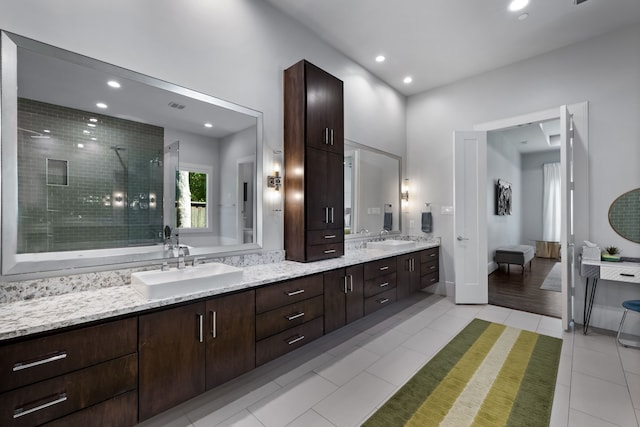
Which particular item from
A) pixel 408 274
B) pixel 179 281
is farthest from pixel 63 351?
pixel 408 274

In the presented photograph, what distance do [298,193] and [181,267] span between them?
122 cm

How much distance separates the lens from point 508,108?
4027mm

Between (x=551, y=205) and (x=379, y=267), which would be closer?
(x=379, y=267)

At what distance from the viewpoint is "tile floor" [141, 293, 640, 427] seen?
1.86m

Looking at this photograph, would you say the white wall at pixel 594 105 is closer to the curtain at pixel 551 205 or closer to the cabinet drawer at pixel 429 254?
the cabinet drawer at pixel 429 254

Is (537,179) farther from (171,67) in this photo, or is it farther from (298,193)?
(171,67)

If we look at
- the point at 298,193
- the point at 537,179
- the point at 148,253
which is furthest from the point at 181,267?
the point at 537,179

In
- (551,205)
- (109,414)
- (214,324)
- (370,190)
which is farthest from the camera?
(551,205)

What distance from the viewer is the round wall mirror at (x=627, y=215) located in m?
3.13

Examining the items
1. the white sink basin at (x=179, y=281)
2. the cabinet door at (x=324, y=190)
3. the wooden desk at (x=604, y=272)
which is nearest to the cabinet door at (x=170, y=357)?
the white sink basin at (x=179, y=281)

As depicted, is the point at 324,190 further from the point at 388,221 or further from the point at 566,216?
the point at 566,216

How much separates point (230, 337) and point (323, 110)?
7.49ft

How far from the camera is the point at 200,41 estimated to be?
7.67ft

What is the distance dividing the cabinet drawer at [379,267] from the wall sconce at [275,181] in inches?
48.8
